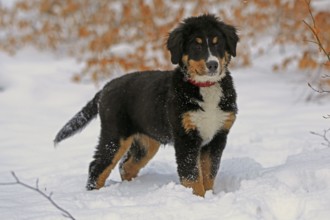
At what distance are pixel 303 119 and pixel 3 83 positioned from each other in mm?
6940

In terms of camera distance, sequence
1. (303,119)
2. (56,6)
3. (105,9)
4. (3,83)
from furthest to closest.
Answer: (56,6) < (105,9) < (3,83) < (303,119)

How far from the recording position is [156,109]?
5.17m

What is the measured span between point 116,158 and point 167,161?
1.35 meters

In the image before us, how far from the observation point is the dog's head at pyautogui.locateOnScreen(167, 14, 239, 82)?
186 inches

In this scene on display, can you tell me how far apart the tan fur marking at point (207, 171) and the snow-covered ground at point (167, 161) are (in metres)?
0.28

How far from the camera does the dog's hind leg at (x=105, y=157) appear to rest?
17.9 feet

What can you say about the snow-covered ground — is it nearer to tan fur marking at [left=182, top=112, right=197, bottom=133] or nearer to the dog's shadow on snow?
the dog's shadow on snow

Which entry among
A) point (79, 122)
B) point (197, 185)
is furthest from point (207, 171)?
point (79, 122)

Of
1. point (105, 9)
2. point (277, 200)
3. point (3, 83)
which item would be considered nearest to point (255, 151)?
point (277, 200)

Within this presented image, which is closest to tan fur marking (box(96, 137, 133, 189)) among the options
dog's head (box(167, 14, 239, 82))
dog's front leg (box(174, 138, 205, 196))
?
dog's front leg (box(174, 138, 205, 196))

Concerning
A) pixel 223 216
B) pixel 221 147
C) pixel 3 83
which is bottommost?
pixel 3 83

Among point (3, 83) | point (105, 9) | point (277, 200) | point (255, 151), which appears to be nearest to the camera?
point (277, 200)

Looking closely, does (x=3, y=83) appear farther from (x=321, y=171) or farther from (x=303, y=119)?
(x=321, y=171)

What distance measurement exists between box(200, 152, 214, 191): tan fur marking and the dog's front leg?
236 millimetres
